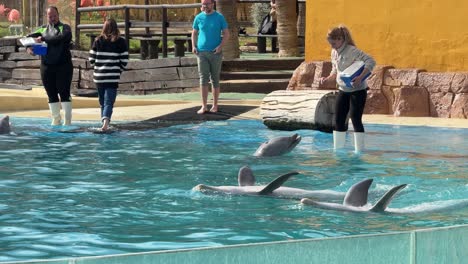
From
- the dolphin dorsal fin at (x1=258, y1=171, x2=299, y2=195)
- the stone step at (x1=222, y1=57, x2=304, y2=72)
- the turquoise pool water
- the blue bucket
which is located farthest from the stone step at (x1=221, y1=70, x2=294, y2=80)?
the dolphin dorsal fin at (x1=258, y1=171, x2=299, y2=195)

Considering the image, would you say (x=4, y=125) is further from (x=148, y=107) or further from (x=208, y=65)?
(x=148, y=107)

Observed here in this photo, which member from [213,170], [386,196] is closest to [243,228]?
[386,196]

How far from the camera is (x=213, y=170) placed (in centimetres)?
1116

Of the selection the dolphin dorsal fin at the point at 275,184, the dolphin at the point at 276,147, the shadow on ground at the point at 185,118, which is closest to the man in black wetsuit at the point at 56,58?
the shadow on ground at the point at 185,118

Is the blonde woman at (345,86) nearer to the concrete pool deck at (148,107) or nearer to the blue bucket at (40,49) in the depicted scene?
the concrete pool deck at (148,107)

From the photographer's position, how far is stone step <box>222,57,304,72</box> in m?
20.7

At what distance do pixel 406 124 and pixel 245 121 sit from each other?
2303mm

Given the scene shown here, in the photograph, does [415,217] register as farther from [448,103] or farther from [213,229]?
[448,103]

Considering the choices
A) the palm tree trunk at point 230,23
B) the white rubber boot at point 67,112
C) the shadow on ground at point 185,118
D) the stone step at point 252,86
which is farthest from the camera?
the palm tree trunk at point 230,23

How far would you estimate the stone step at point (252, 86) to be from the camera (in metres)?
19.5

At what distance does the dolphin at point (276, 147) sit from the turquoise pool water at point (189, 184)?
10 cm

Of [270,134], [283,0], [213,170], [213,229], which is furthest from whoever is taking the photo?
[283,0]

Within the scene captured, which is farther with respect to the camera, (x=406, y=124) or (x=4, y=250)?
(x=406, y=124)

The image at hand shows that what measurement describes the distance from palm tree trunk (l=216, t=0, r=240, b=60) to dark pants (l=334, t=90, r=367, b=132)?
853 centimetres
